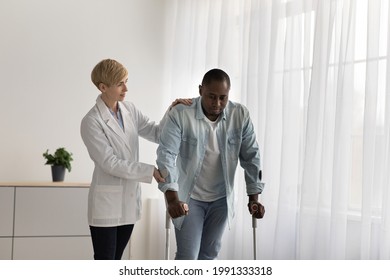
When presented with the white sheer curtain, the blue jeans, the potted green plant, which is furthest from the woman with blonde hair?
the potted green plant

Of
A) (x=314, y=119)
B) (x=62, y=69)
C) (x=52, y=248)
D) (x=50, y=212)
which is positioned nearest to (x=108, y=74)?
(x=314, y=119)

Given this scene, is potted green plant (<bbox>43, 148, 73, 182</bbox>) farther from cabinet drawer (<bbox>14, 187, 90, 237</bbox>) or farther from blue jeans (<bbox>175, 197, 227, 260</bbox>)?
blue jeans (<bbox>175, 197, 227, 260</bbox>)

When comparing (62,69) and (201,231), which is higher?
(62,69)

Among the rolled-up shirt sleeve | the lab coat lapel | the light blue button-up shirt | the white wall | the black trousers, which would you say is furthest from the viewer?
the white wall

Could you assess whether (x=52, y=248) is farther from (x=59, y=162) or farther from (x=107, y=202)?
(x=107, y=202)

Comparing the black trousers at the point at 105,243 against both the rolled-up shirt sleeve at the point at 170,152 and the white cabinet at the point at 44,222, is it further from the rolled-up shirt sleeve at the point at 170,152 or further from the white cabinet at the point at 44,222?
the white cabinet at the point at 44,222

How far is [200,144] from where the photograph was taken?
2812mm

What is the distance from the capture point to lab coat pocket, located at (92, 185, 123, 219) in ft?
9.98

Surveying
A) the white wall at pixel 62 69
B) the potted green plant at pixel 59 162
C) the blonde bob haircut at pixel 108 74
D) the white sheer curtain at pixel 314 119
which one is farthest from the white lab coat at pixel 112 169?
the white wall at pixel 62 69

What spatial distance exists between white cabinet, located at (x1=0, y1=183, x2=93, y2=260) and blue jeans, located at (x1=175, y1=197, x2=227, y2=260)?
1.72 m

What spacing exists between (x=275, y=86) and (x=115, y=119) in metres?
1.39

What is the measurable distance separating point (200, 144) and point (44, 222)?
1997 millimetres

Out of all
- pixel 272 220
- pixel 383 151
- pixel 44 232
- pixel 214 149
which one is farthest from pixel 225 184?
pixel 44 232

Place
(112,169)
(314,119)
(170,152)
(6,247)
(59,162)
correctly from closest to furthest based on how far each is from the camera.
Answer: (170,152) < (112,169) < (314,119) < (6,247) < (59,162)
